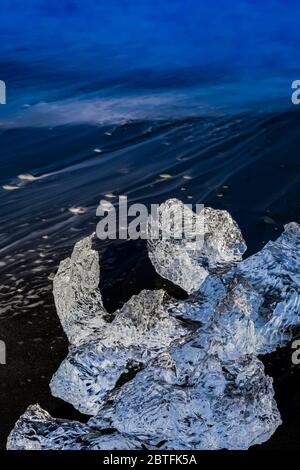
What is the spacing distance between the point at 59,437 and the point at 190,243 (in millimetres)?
1291

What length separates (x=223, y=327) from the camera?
2566 mm

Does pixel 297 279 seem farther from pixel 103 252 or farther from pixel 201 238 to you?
pixel 103 252

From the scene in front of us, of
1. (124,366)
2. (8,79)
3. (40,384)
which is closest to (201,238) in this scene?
(124,366)

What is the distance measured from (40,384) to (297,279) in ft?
3.60

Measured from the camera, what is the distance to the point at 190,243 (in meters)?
3.29

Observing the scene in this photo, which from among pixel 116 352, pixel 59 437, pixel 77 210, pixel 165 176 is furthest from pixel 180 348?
pixel 165 176

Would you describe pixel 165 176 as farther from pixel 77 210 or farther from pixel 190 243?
pixel 190 243

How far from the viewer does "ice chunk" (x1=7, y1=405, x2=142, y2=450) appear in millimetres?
2170

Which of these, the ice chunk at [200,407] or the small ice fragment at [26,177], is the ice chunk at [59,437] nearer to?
the ice chunk at [200,407]

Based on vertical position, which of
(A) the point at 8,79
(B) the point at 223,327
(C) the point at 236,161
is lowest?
(B) the point at 223,327

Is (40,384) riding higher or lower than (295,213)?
Result: lower

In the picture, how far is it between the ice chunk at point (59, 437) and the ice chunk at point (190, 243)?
100 centimetres

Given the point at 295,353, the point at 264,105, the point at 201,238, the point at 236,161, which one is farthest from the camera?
the point at 264,105

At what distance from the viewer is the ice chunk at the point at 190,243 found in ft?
10.4
